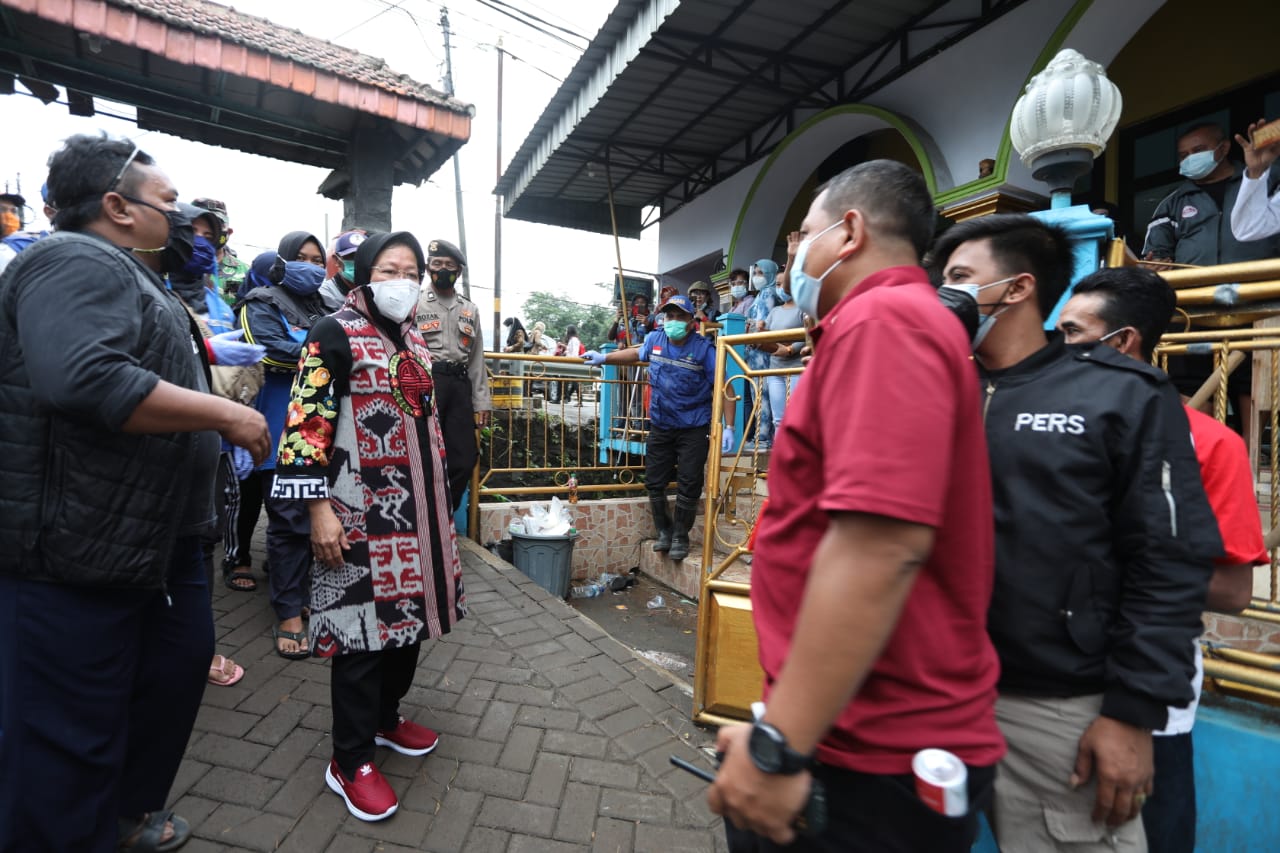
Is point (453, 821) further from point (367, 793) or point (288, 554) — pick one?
point (288, 554)

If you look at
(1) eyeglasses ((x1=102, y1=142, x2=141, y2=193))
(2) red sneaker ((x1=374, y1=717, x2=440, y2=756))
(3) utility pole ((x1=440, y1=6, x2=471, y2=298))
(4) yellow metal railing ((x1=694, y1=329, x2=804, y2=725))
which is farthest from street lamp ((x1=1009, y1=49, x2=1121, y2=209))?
(3) utility pole ((x1=440, y1=6, x2=471, y2=298))

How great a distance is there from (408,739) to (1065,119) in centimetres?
340

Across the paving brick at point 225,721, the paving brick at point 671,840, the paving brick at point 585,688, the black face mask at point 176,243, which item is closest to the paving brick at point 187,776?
the paving brick at point 225,721

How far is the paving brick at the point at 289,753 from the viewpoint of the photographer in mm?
2377

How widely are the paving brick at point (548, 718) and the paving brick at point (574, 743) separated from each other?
0.17 ft

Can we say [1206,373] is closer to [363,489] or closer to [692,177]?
[363,489]

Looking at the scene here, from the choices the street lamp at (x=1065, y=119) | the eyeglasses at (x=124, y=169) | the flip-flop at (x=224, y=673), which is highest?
the street lamp at (x=1065, y=119)

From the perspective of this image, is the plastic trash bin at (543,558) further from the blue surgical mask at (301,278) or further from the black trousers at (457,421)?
the blue surgical mask at (301,278)

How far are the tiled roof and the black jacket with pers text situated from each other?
668 centimetres

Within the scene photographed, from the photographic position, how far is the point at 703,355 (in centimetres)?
538

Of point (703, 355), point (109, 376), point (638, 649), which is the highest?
point (703, 355)

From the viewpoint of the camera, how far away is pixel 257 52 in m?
5.74

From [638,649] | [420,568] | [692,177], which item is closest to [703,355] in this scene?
[638,649]

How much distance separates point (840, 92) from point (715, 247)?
337 centimetres
